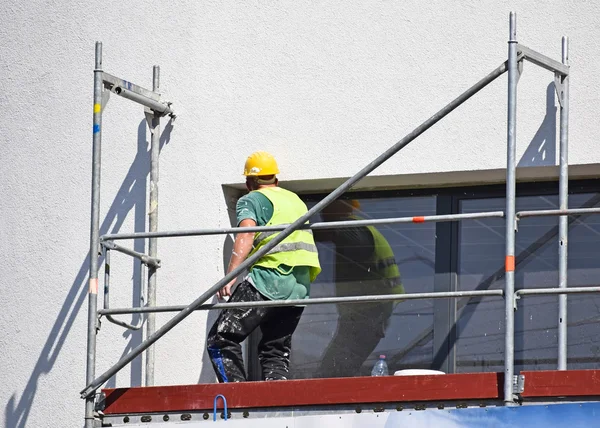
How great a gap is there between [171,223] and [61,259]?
920 mm

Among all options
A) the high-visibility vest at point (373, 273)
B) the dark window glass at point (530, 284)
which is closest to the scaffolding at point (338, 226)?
the dark window glass at point (530, 284)

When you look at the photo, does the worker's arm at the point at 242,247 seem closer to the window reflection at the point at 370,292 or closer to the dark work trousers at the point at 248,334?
the dark work trousers at the point at 248,334

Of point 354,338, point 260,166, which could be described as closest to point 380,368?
point 354,338

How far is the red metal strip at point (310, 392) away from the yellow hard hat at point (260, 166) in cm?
172

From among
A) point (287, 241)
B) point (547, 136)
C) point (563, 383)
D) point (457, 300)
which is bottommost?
point (563, 383)

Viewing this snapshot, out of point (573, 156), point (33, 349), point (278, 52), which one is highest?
point (278, 52)

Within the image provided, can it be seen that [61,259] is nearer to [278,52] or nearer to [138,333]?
[138,333]

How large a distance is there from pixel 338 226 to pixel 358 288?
1517mm

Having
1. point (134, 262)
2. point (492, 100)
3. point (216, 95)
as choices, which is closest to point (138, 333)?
point (134, 262)

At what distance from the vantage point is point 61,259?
10250 mm

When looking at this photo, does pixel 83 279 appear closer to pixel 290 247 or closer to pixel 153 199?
pixel 153 199

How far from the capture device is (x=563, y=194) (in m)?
8.93

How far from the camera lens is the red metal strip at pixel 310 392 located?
311 inches

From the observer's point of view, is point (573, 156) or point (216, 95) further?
point (216, 95)
